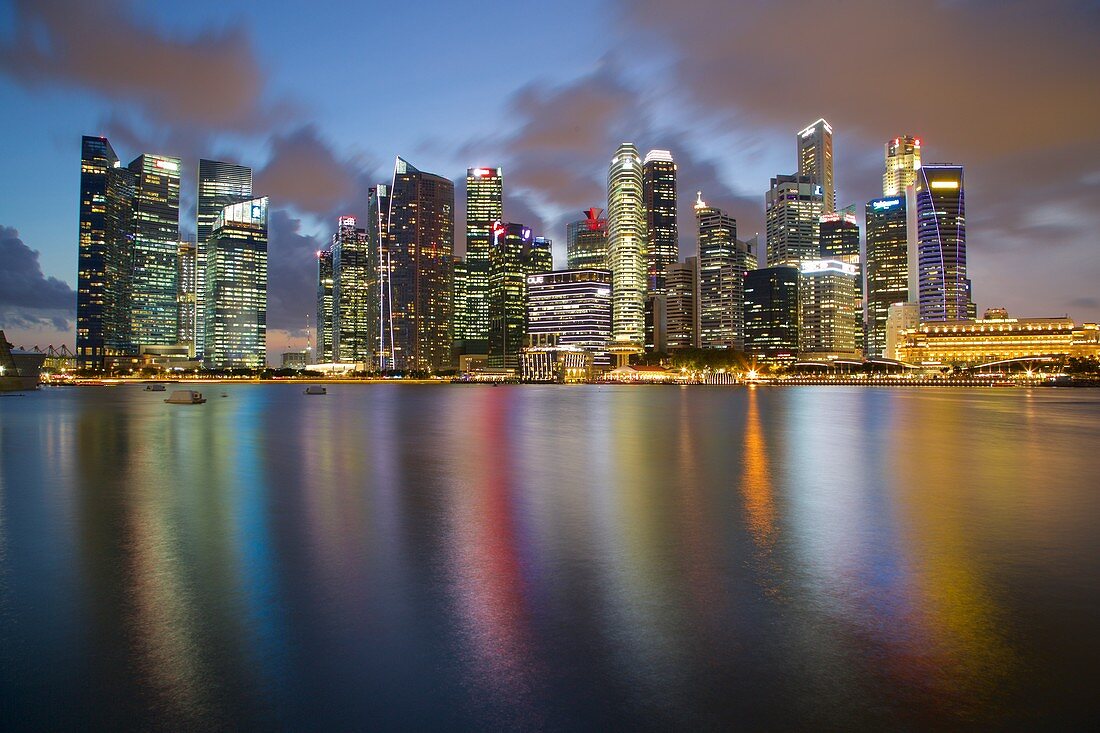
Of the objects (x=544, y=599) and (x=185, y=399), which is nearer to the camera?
(x=544, y=599)

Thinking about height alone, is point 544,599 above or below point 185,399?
below

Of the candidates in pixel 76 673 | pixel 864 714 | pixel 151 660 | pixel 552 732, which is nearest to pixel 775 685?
pixel 864 714

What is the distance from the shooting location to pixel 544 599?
968cm

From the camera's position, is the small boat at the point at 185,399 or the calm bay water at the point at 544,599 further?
the small boat at the point at 185,399

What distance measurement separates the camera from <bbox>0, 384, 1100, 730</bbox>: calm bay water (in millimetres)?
6598

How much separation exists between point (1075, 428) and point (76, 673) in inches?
2311

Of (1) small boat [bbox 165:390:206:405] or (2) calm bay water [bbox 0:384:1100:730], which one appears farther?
(1) small boat [bbox 165:390:206:405]

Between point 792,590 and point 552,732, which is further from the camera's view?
point 792,590

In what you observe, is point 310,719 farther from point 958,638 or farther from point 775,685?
point 958,638

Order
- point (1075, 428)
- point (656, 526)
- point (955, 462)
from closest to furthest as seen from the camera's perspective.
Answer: point (656, 526), point (955, 462), point (1075, 428)

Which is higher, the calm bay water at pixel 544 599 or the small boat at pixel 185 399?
the small boat at pixel 185 399

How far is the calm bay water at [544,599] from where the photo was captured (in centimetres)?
660

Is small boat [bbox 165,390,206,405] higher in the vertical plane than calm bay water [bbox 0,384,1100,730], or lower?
higher

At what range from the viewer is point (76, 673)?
285 inches
